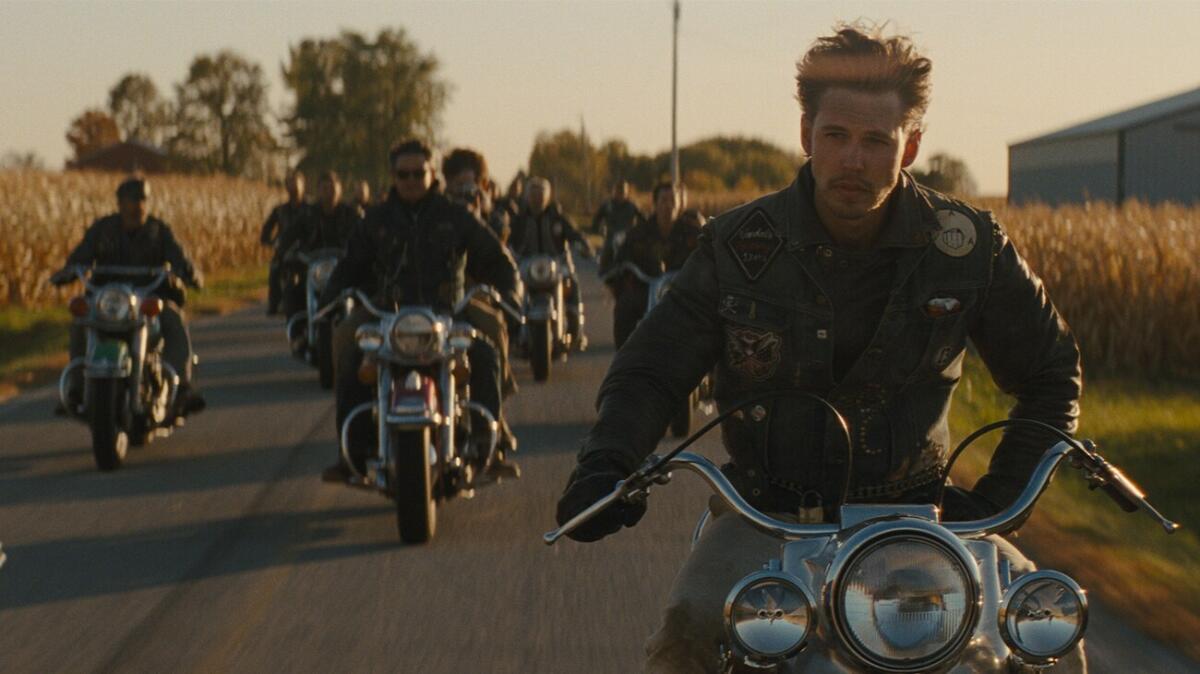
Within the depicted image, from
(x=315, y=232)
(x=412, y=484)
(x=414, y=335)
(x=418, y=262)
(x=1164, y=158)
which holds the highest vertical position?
(x=418, y=262)

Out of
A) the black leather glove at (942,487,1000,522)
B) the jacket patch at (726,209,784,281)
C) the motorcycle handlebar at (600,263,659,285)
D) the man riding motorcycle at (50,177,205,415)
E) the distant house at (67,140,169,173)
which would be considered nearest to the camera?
the black leather glove at (942,487,1000,522)

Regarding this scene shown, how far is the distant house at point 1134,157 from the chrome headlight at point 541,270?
3644 centimetres

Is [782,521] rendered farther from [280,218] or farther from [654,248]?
[280,218]

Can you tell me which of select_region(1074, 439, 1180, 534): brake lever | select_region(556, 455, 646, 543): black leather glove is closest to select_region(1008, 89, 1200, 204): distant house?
select_region(1074, 439, 1180, 534): brake lever

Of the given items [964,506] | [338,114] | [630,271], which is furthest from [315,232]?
[338,114]

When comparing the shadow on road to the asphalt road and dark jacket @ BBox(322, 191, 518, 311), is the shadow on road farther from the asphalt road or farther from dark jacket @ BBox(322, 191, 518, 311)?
dark jacket @ BBox(322, 191, 518, 311)

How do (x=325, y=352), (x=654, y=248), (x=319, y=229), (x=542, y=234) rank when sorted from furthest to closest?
(x=542, y=234), (x=319, y=229), (x=325, y=352), (x=654, y=248)

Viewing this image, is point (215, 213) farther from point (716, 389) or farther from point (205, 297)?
point (716, 389)

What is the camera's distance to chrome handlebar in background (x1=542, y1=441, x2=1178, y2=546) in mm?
3162

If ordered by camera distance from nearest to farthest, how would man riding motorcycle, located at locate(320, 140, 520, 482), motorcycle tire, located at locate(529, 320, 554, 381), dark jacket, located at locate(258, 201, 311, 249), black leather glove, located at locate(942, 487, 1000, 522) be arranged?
black leather glove, located at locate(942, 487, 1000, 522) < man riding motorcycle, located at locate(320, 140, 520, 482) < motorcycle tire, located at locate(529, 320, 554, 381) < dark jacket, located at locate(258, 201, 311, 249)

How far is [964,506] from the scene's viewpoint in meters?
3.79

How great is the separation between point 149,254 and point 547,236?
6.38 meters

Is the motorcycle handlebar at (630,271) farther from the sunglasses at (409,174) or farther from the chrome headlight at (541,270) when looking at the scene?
the sunglasses at (409,174)

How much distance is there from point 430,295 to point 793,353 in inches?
235
